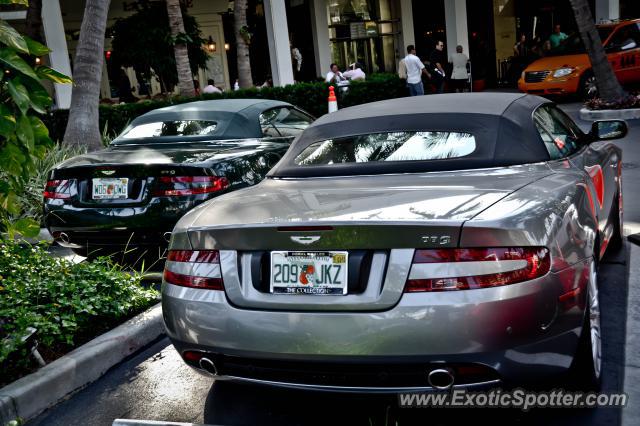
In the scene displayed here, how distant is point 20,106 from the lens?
385 centimetres

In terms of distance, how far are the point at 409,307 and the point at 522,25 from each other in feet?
102

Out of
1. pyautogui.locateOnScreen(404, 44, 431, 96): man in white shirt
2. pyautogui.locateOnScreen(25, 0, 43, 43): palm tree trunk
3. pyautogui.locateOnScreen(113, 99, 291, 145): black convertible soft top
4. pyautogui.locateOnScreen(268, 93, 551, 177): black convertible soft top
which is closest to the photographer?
pyautogui.locateOnScreen(268, 93, 551, 177): black convertible soft top

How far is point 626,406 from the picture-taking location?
337cm

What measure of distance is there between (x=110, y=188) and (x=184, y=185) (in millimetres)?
670

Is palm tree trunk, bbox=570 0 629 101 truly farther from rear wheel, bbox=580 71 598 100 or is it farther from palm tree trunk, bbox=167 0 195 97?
palm tree trunk, bbox=167 0 195 97

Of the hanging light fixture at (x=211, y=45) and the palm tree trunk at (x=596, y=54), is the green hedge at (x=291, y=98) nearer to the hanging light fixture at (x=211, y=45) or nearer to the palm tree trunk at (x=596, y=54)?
the palm tree trunk at (x=596, y=54)

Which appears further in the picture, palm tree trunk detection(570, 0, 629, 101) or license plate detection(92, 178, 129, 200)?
palm tree trunk detection(570, 0, 629, 101)

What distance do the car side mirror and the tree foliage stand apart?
16.4 metres

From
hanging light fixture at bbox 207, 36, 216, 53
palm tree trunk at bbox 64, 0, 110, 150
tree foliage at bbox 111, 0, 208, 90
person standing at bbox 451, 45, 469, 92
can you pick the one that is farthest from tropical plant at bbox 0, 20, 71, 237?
hanging light fixture at bbox 207, 36, 216, 53

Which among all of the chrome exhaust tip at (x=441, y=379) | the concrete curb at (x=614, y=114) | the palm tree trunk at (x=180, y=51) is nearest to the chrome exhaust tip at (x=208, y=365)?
the chrome exhaust tip at (x=441, y=379)

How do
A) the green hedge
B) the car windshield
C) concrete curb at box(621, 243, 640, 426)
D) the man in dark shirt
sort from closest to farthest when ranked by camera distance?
1. concrete curb at box(621, 243, 640, 426)
2. the green hedge
3. the car windshield
4. the man in dark shirt

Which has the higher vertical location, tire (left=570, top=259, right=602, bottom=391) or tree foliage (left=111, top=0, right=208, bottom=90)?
tree foliage (left=111, top=0, right=208, bottom=90)

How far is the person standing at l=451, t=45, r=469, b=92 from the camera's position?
2208 cm

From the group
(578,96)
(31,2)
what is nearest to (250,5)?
(31,2)
